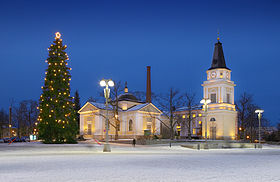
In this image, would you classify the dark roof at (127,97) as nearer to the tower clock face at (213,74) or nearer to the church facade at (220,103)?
the church facade at (220,103)

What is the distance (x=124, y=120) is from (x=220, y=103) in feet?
69.2

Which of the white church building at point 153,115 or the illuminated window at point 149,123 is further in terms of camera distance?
the illuminated window at point 149,123

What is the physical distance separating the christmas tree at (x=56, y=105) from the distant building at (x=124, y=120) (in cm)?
1984

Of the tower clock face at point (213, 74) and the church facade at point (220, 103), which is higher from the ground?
the tower clock face at point (213, 74)

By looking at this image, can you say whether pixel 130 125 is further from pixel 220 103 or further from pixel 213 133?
pixel 220 103

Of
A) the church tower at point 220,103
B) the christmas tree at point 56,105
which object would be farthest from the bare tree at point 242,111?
the christmas tree at point 56,105

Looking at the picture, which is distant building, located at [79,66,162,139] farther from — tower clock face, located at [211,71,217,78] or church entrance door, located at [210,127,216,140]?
tower clock face, located at [211,71,217,78]

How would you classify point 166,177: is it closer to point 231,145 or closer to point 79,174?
point 79,174

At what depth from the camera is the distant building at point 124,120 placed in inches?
2570

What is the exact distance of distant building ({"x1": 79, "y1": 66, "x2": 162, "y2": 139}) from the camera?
6529 cm

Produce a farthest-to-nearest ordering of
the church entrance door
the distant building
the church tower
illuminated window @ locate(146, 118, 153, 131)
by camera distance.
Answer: the church entrance door
the church tower
illuminated window @ locate(146, 118, 153, 131)
the distant building

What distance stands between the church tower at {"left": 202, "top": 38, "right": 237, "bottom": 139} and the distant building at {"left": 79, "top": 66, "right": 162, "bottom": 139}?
12188 millimetres

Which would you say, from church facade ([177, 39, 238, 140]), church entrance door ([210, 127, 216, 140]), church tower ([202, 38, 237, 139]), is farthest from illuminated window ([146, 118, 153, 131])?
church entrance door ([210, 127, 216, 140])

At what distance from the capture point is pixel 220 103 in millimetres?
68375
